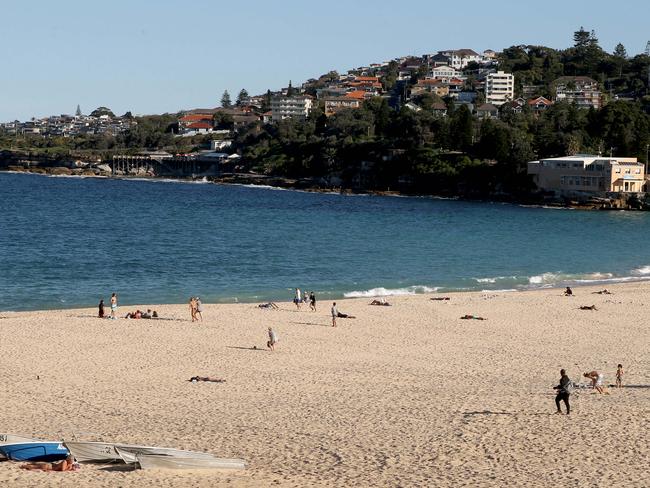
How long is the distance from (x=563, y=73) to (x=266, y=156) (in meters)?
72.9

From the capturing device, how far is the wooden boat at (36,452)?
12.5 metres

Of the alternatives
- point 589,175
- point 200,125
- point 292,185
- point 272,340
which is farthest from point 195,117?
point 272,340

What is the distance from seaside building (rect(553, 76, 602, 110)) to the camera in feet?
→ 456

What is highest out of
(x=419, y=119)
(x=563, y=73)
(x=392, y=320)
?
(x=563, y=73)

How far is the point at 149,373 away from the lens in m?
18.8

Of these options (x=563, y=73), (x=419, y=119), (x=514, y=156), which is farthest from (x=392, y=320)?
(x=563, y=73)

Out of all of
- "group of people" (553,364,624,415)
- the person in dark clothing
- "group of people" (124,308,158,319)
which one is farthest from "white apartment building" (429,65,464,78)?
the person in dark clothing

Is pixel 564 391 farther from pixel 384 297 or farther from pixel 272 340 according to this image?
pixel 384 297

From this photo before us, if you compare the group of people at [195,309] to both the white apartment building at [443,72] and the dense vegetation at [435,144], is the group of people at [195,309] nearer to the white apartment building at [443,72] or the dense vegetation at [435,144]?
the dense vegetation at [435,144]

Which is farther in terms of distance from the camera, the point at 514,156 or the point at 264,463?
the point at 514,156

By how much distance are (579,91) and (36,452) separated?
140771 millimetres

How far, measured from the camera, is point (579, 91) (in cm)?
14300

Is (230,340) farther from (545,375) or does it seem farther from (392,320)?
(545,375)

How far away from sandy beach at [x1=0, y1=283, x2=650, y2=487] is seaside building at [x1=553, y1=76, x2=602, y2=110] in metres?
118
